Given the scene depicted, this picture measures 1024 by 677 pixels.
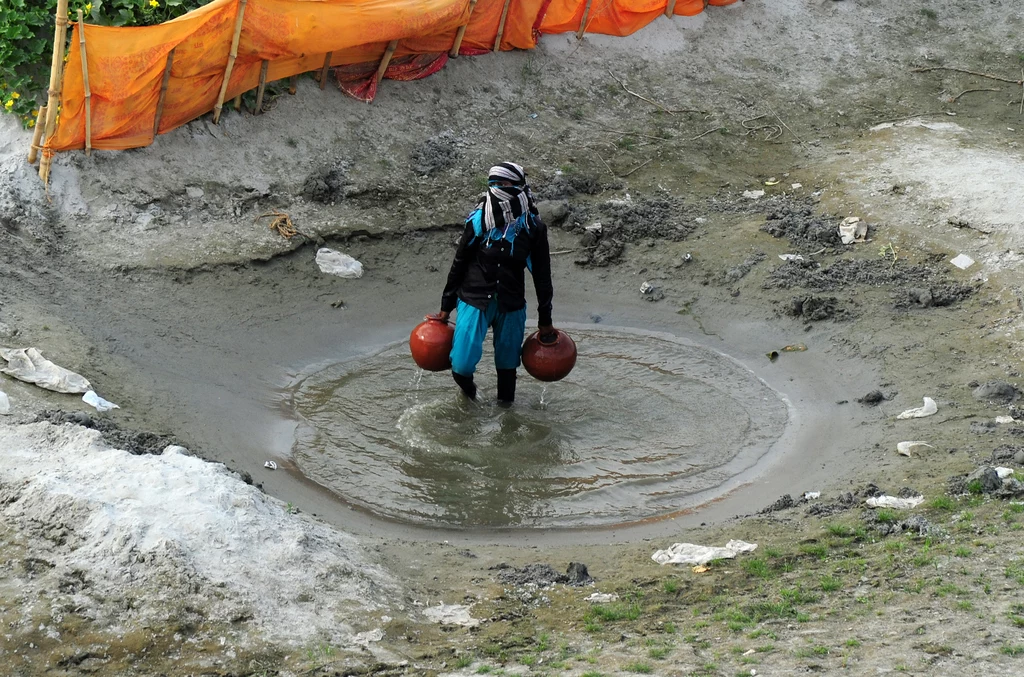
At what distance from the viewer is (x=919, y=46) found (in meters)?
15.6

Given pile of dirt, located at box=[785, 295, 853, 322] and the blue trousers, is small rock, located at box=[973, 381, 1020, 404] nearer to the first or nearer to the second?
pile of dirt, located at box=[785, 295, 853, 322]

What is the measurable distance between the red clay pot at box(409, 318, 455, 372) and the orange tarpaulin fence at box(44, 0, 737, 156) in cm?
431

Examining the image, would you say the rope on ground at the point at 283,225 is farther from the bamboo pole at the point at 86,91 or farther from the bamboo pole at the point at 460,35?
the bamboo pole at the point at 460,35

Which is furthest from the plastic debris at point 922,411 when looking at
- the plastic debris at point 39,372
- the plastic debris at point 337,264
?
the plastic debris at point 39,372

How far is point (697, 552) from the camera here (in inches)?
251

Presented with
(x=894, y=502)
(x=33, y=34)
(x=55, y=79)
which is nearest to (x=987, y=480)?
(x=894, y=502)

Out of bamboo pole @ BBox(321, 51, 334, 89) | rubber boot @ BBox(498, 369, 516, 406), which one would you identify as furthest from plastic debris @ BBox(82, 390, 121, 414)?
bamboo pole @ BBox(321, 51, 334, 89)

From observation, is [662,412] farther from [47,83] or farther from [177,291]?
[47,83]

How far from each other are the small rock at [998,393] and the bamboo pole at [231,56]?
7.40 m

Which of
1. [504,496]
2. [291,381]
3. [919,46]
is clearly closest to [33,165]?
[291,381]

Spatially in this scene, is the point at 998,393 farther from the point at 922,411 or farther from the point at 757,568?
the point at 757,568

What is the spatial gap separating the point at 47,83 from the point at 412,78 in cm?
390

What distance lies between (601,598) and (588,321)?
4.76 m

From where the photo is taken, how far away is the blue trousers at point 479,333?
7.85 m
